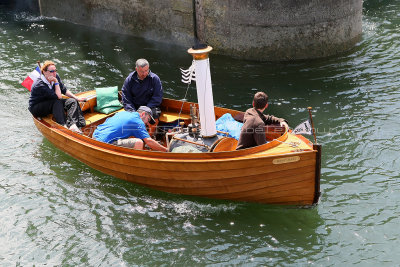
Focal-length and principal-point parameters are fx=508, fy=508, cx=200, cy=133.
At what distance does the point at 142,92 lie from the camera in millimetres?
10336

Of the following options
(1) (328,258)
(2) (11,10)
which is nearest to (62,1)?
(2) (11,10)

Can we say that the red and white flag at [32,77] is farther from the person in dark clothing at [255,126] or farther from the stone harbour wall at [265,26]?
the stone harbour wall at [265,26]

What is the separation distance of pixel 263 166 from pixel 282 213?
1.05 m

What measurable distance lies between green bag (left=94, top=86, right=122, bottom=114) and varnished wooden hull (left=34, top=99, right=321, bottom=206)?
159 centimetres

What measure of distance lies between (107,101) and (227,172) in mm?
3947

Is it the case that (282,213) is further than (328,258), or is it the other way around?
(282,213)

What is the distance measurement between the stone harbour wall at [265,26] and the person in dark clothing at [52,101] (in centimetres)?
619

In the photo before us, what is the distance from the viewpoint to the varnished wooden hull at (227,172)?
7871 millimetres

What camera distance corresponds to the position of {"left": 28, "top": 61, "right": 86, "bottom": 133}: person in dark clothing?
1026 centimetres

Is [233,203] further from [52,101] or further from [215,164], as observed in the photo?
[52,101]

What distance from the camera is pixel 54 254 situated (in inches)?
309

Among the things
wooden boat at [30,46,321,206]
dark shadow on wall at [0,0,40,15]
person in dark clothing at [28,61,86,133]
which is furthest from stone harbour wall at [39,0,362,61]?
dark shadow on wall at [0,0,40,15]

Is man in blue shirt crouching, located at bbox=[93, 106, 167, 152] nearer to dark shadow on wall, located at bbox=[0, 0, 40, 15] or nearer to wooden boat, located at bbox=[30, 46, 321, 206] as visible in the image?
wooden boat, located at bbox=[30, 46, 321, 206]

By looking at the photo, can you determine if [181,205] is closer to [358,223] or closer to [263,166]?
[263,166]
